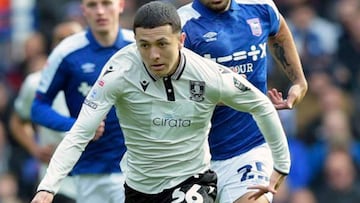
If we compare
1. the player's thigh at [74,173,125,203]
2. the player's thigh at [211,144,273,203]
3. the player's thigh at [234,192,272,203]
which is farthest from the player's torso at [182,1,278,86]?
the player's thigh at [74,173,125,203]

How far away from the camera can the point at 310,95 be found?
16688 mm

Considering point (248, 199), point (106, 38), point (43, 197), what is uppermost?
point (43, 197)

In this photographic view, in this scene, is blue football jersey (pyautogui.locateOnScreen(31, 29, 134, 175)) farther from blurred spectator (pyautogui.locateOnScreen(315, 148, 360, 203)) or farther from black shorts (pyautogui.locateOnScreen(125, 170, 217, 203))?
blurred spectator (pyautogui.locateOnScreen(315, 148, 360, 203))

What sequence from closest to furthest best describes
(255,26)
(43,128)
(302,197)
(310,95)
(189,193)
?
(189,193) < (255,26) < (43,128) < (302,197) < (310,95)

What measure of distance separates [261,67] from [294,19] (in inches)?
299

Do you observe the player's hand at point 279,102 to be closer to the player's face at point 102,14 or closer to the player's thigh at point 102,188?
the player's face at point 102,14

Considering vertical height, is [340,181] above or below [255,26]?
below

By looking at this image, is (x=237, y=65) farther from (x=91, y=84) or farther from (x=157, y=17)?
(x=91, y=84)

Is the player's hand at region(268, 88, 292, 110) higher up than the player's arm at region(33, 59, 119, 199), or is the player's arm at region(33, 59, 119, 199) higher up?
the player's arm at region(33, 59, 119, 199)

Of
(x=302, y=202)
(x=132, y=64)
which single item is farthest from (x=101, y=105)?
(x=302, y=202)

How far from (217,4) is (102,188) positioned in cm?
214

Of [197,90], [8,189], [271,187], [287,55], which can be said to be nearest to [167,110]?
[197,90]

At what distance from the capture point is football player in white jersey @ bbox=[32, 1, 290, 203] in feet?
29.4

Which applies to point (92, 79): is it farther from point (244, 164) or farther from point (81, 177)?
point (244, 164)
